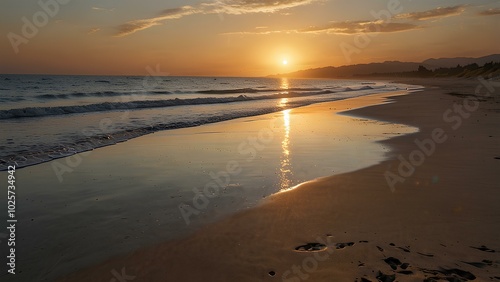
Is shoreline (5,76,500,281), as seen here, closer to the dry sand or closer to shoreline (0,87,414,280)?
the dry sand

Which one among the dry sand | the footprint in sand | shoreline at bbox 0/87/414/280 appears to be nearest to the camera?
the dry sand

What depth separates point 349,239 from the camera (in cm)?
471

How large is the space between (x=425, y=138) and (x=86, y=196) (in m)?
11.7

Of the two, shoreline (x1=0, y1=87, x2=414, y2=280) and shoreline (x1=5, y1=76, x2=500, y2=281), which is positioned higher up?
shoreline (x1=5, y1=76, x2=500, y2=281)

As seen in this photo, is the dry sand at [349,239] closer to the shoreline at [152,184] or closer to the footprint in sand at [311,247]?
the footprint in sand at [311,247]

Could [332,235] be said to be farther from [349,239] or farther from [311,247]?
[311,247]

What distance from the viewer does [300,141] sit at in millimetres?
12688

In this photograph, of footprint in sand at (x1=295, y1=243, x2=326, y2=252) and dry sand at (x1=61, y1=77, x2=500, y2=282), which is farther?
footprint in sand at (x1=295, y1=243, x2=326, y2=252)

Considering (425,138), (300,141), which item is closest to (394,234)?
(300,141)

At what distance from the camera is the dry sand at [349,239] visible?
3945 millimetres

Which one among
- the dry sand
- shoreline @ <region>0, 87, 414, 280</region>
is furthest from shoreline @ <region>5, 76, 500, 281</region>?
shoreline @ <region>0, 87, 414, 280</region>

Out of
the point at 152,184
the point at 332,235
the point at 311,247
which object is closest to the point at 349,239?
the point at 332,235

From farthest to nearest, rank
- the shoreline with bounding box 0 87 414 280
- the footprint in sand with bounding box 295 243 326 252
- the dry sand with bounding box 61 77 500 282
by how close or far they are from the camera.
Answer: the shoreline with bounding box 0 87 414 280 < the footprint in sand with bounding box 295 243 326 252 < the dry sand with bounding box 61 77 500 282

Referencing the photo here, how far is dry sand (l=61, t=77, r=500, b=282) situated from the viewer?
12.9 ft
